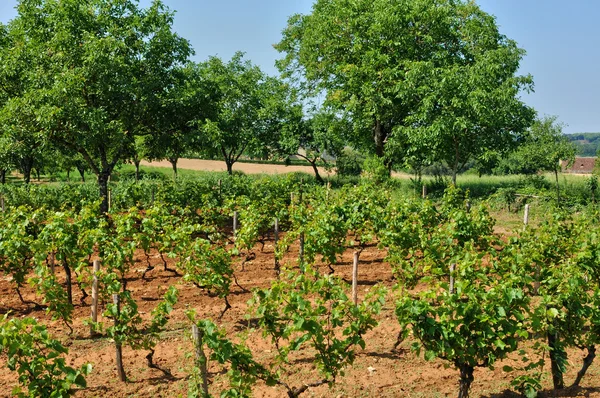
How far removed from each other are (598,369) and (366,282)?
5118mm

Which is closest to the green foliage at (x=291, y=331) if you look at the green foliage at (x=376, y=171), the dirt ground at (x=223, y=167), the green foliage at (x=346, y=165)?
the green foliage at (x=376, y=171)

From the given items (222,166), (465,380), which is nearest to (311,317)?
(465,380)

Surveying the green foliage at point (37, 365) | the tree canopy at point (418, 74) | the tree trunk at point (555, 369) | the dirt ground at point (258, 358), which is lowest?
the dirt ground at point (258, 358)

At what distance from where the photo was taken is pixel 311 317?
573 cm

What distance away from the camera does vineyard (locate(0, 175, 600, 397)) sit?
18.2ft

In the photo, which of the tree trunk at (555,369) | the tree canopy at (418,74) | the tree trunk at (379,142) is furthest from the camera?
the tree trunk at (379,142)

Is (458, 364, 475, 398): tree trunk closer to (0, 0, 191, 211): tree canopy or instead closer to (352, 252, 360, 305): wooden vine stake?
(352, 252, 360, 305): wooden vine stake

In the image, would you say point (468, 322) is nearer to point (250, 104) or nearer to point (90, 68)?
point (90, 68)

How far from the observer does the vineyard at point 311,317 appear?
18.2 feet

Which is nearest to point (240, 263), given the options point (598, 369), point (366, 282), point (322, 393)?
point (366, 282)

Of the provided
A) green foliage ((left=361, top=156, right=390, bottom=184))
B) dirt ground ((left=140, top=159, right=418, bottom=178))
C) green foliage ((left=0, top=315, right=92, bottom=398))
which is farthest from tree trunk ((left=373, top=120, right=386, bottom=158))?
green foliage ((left=0, top=315, right=92, bottom=398))

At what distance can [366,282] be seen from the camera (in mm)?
11680

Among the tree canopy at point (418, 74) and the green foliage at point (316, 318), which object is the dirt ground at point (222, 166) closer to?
the tree canopy at point (418, 74)

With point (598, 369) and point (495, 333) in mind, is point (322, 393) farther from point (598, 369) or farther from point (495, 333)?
point (598, 369)
